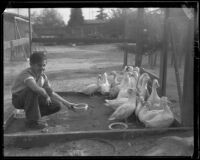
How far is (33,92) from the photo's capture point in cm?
300

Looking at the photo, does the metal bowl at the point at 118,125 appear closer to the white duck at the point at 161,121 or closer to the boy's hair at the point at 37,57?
the white duck at the point at 161,121

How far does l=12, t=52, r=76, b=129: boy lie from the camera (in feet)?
9.54

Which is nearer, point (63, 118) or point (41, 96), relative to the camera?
point (41, 96)

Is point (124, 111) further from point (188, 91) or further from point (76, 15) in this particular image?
point (76, 15)

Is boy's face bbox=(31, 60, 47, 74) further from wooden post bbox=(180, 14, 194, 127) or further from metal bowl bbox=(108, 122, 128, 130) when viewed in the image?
wooden post bbox=(180, 14, 194, 127)

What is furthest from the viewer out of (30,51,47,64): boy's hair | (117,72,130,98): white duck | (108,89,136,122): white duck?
(117,72,130,98): white duck

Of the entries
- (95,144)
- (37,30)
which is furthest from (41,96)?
(37,30)

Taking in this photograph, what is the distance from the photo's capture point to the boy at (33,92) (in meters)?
2.91

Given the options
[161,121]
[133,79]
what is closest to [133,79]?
[133,79]

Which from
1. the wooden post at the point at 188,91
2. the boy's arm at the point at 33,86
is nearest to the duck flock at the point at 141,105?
the wooden post at the point at 188,91

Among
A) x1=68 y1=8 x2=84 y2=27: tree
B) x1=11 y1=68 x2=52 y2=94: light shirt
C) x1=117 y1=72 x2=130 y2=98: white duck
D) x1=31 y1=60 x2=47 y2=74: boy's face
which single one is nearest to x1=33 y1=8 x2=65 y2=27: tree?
x1=68 y1=8 x2=84 y2=27: tree
